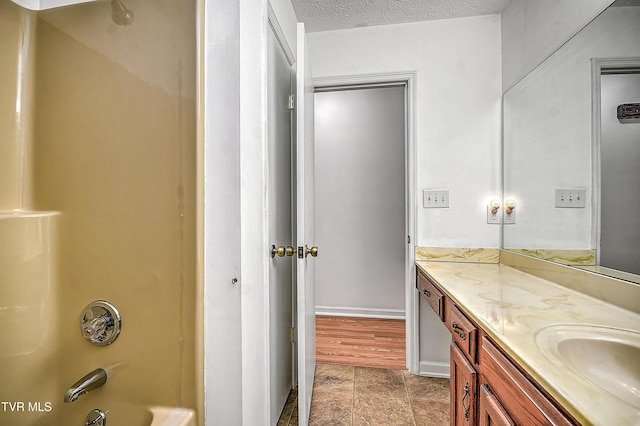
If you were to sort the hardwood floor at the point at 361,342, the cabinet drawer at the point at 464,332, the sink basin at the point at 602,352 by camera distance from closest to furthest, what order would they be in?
the sink basin at the point at 602,352, the cabinet drawer at the point at 464,332, the hardwood floor at the point at 361,342

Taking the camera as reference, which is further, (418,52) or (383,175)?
(383,175)

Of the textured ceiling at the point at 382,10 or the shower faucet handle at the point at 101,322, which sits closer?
the shower faucet handle at the point at 101,322

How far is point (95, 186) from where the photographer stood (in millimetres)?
807

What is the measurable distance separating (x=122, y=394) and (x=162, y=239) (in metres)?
0.43

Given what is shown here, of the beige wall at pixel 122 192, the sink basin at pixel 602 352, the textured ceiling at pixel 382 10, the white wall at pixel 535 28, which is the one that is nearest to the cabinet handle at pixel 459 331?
the sink basin at pixel 602 352

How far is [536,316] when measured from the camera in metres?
0.95

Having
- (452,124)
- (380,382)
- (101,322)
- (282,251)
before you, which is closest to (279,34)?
(282,251)

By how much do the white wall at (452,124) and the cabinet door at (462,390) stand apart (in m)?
0.82

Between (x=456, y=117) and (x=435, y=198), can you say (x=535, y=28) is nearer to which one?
(x=456, y=117)

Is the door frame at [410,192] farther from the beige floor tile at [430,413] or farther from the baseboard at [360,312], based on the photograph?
the baseboard at [360,312]

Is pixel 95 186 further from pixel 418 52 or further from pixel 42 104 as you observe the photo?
pixel 418 52

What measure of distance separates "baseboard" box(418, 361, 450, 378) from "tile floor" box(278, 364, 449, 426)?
36 mm

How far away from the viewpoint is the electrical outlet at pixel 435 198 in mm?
1983

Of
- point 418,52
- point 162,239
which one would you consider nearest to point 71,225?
point 162,239
